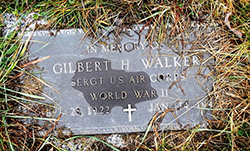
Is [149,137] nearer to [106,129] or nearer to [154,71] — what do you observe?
[106,129]

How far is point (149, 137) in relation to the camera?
1.93 metres

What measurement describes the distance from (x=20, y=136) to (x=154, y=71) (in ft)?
4.44

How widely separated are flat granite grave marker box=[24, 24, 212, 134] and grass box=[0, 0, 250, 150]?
0.09 m

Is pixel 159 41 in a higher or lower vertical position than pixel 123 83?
higher

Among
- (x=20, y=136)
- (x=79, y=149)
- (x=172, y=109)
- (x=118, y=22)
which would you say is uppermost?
(x=118, y=22)

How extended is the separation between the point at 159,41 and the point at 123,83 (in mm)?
504

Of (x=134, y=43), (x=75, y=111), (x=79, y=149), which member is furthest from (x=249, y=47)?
(x=79, y=149)

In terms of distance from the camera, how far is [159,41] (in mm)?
1936

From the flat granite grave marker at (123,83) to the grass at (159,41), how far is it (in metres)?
0.09

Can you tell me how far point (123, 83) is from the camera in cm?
191

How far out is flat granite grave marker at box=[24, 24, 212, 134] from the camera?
1.90 metres

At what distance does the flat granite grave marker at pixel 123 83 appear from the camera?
74.9 inches

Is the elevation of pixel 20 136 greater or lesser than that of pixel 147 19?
lesser

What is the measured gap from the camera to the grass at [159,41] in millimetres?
1911
